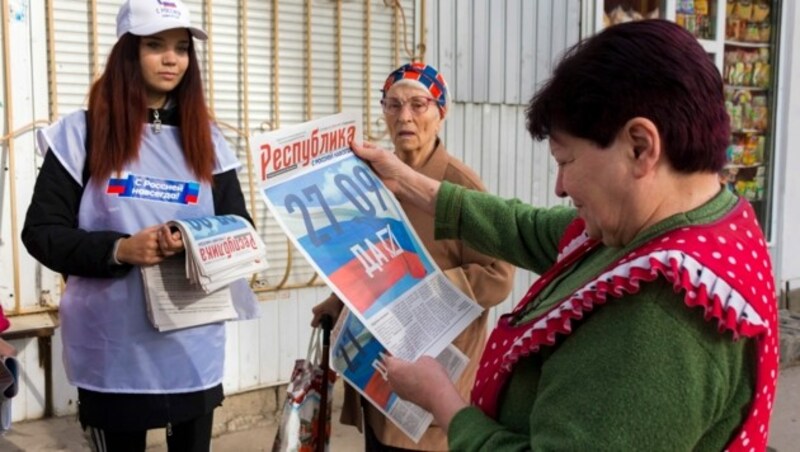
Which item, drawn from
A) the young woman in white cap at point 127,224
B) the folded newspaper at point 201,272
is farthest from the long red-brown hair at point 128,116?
the folded newspaper at point 201,272

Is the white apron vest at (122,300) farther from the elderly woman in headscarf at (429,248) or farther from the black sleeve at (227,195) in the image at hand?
the elderly woman in headscarf at (429,248)

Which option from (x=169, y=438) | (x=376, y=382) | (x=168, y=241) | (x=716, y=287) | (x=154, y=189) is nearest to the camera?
(x=716, y=287)

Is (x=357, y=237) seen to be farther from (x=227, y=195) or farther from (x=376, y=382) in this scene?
(x=227, y=195)

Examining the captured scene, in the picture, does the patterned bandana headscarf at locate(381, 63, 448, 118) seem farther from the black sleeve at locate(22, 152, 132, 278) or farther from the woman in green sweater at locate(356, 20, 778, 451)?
the woman in green sweater at locate(356, 20, 778, 451)

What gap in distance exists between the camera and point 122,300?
230 cm

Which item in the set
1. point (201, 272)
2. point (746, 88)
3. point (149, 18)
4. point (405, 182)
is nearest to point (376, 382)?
point (405, 182)

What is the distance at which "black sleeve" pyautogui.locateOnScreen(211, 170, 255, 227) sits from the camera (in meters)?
2.52

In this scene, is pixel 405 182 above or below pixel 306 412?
above

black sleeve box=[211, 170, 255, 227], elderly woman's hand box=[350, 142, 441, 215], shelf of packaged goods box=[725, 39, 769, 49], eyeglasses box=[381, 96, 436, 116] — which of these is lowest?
black sleeve box=[211, 170, 255, 227]

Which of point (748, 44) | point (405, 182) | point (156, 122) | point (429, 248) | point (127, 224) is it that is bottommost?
point (429, 248)

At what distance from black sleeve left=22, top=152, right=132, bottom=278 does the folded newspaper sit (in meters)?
0.12

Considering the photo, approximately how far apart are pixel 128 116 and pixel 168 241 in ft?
1.34

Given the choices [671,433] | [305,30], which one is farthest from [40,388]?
[671,433]

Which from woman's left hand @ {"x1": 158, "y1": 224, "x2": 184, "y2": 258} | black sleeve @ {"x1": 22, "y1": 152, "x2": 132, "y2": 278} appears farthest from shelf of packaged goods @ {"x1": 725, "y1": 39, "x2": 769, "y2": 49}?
black sleeve @ {"x1": 22, "y1": 152, "x2": 132, "y2": 278}
